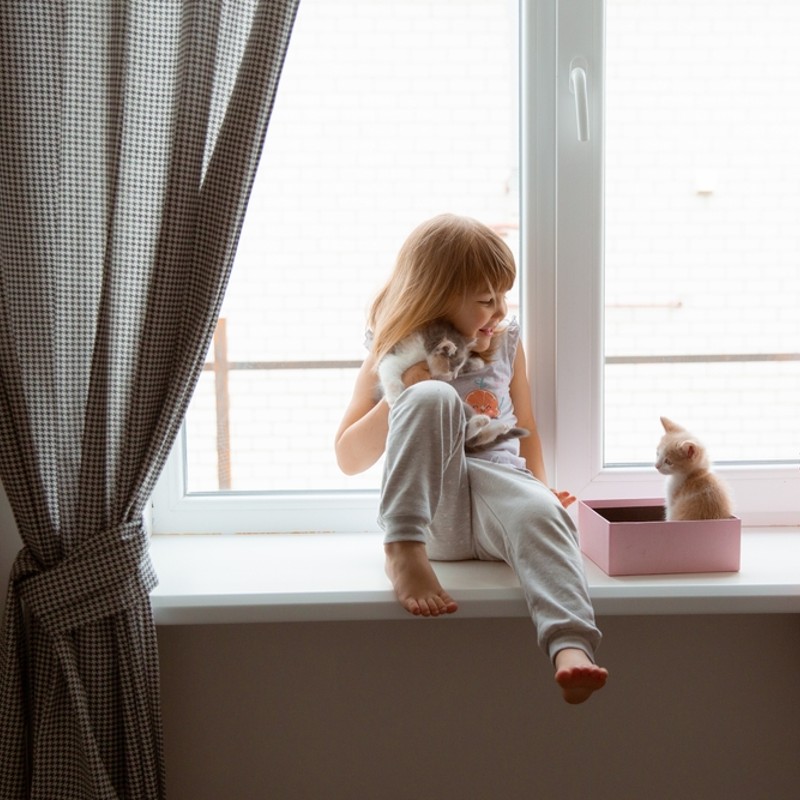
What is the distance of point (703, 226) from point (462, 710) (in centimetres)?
93

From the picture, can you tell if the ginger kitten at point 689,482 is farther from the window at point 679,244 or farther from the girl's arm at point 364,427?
the girl's arm at point 364,427

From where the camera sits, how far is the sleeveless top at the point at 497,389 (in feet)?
4.81

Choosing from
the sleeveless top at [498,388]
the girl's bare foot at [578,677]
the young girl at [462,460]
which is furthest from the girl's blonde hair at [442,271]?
the girl's bare foot at [578,677]

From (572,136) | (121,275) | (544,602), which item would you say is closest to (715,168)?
(572,136)

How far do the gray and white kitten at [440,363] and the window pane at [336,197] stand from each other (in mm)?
190

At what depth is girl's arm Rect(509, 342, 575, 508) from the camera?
1511 mm

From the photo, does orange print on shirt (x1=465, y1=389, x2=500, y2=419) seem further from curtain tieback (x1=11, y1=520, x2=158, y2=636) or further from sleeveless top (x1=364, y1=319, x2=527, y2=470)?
curtain tieback (x1=11, y1=520, x2=158, y2=636)

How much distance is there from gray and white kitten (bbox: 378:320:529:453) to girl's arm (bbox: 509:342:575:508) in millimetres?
75

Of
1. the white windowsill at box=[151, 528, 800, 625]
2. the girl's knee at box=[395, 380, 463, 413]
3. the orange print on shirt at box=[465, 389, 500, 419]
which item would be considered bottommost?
the white windowsill at box=[151, 528, 800, 625]

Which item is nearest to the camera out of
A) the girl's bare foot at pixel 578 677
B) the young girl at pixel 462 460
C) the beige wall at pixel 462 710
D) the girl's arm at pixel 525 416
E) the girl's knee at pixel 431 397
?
the girl's bare foot at pixel 578 677

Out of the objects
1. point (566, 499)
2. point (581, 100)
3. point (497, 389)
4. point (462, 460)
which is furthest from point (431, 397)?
point (581, 100)

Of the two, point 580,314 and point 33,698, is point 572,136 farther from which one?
point 33,698

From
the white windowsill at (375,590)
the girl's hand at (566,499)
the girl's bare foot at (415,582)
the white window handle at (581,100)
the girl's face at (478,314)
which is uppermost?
the white window handle at (581,100)

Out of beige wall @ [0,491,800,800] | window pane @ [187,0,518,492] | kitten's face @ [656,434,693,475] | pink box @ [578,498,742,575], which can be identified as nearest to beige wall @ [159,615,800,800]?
beige wall @ [0,491,800,800]
